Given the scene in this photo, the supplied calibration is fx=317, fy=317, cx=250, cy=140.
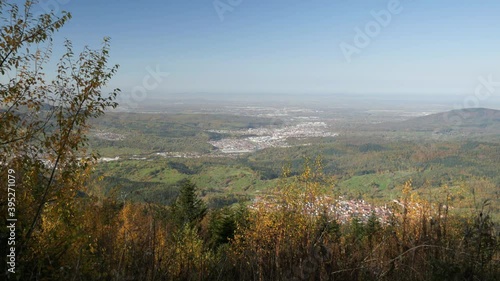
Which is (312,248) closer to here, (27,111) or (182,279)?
(182,279)

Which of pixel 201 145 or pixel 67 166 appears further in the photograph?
pixel 201 145

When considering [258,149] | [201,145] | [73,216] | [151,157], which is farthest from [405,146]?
[73,216]

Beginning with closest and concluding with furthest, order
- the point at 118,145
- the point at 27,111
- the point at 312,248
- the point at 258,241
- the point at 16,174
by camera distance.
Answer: the point at 312,248, the point at 258,241, the point at 16,174, the point at 27,111, the point at 118,145

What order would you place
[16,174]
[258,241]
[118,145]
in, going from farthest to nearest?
[118,145], [16,174], [258,241]

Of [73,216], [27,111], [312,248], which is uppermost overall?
[27,111]

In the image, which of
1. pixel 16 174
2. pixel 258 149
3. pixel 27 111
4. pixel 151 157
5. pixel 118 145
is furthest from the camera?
pixel 258 149

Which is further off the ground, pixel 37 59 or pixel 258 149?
pixel 37 59

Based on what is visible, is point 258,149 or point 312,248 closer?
point 312,248

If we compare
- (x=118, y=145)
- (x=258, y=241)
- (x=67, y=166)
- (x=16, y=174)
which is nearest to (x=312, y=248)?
(x=258, y=241)

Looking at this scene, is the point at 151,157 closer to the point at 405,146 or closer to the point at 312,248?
the point at 405,146
